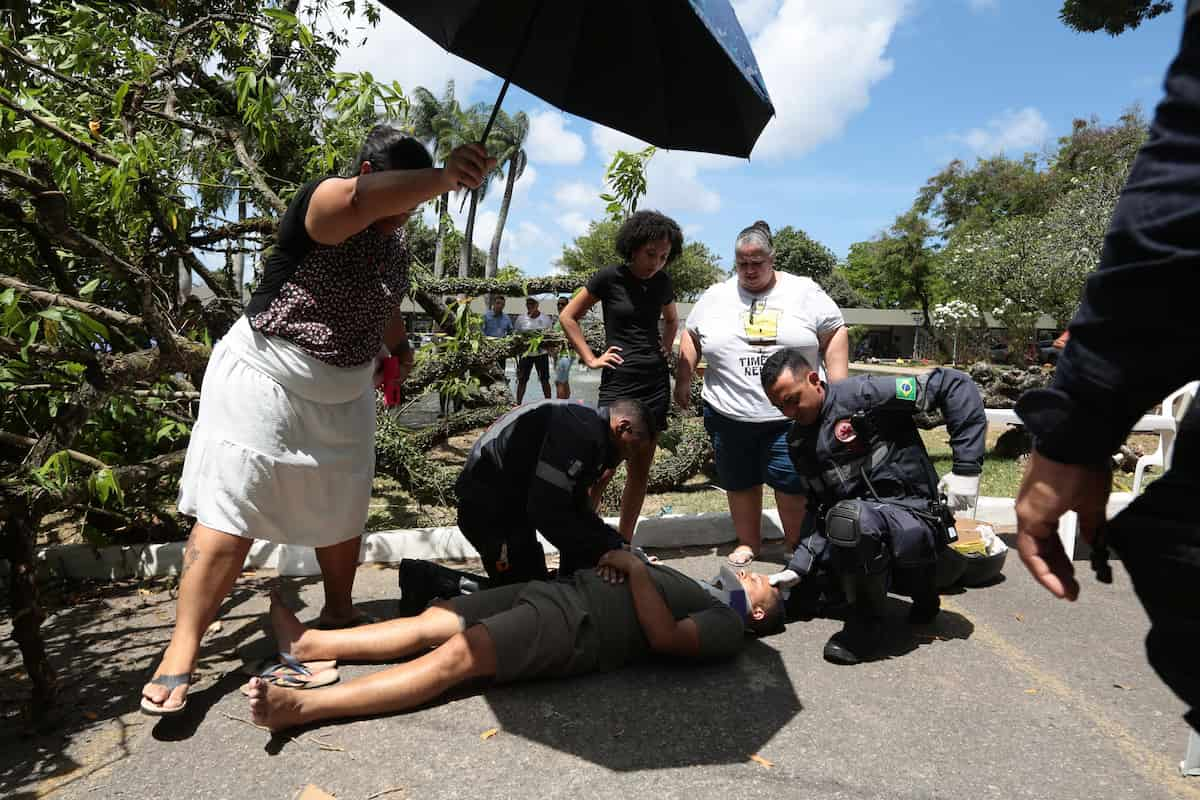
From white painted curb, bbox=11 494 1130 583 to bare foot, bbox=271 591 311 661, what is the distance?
85 cm

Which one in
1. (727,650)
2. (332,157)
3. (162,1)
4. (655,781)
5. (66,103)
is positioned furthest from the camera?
(162,1)

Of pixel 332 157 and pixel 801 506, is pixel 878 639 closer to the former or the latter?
pixel 801 506

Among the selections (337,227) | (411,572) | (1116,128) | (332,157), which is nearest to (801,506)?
(411,572)

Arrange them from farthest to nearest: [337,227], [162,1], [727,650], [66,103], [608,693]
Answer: [162,1]
[66,103]
[727,650]
[608,693]
[337,227]

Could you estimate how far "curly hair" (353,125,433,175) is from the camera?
97.9 inches

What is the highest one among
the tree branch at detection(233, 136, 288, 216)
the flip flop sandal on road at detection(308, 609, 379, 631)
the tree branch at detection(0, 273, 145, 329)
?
the tree branch at detection(233, 136, 288, 216)

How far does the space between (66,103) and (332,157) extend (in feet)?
4.22

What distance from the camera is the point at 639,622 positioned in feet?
9.20

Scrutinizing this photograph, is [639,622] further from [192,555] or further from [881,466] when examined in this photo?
[192,555]

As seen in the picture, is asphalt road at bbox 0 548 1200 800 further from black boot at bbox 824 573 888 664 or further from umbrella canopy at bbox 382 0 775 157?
umbrella canopy at bbox 382 0 775 157

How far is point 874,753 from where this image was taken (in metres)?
2.31

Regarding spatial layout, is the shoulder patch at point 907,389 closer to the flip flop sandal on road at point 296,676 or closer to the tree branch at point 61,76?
the flip flop sandal on road at point 296,676

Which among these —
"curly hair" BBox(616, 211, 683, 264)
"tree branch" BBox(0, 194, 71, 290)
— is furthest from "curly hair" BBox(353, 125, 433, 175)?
"curly hair" BBox(616, 211, 683, 264)

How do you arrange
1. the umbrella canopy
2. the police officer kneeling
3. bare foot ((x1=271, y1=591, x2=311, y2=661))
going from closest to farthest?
the umbrella canopy → bare foot ((x1=271, y1=591, x2=311, y2=661)) → the police officer kneeling
